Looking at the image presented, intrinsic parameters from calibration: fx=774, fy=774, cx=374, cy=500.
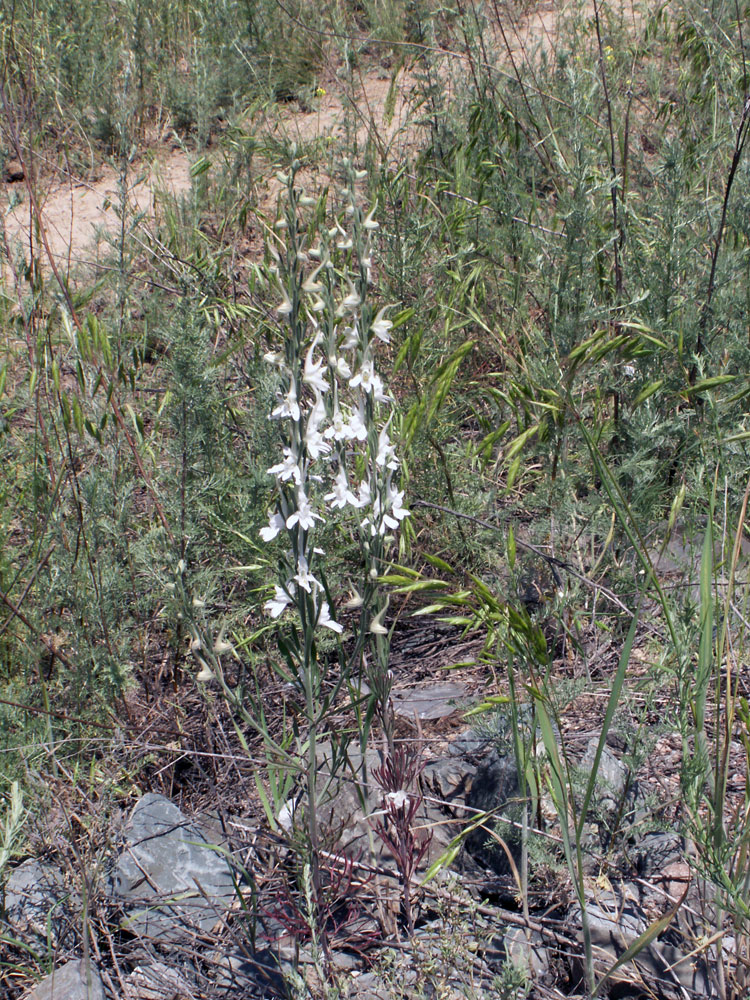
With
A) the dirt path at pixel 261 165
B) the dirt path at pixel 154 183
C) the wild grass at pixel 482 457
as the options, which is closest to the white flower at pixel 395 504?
the wild grass at pixel 482 457

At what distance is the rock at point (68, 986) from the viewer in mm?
1730

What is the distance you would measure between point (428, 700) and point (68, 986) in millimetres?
1210

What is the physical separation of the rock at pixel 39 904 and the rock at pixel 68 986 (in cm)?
9

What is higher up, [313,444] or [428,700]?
[313,444]

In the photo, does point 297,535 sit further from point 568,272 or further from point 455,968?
point 568,272

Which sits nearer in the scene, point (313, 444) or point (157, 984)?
point (313, 444)

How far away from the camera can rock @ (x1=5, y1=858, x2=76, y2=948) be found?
75.4 inches

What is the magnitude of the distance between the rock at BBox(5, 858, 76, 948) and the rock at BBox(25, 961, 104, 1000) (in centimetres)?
9

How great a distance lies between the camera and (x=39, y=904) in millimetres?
1988

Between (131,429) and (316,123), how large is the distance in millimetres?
3408

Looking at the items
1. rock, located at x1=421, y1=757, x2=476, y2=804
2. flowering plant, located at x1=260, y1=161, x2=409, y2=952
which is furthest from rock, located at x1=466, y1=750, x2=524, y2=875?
flowering plant, located at x1=260, y1=161, x2=409, y2=952

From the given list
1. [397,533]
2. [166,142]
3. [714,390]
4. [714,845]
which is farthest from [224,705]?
[166,142]

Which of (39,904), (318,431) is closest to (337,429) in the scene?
(318,431)

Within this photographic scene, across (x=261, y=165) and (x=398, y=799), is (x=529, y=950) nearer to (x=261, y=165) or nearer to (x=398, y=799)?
(x=398, y=799)
